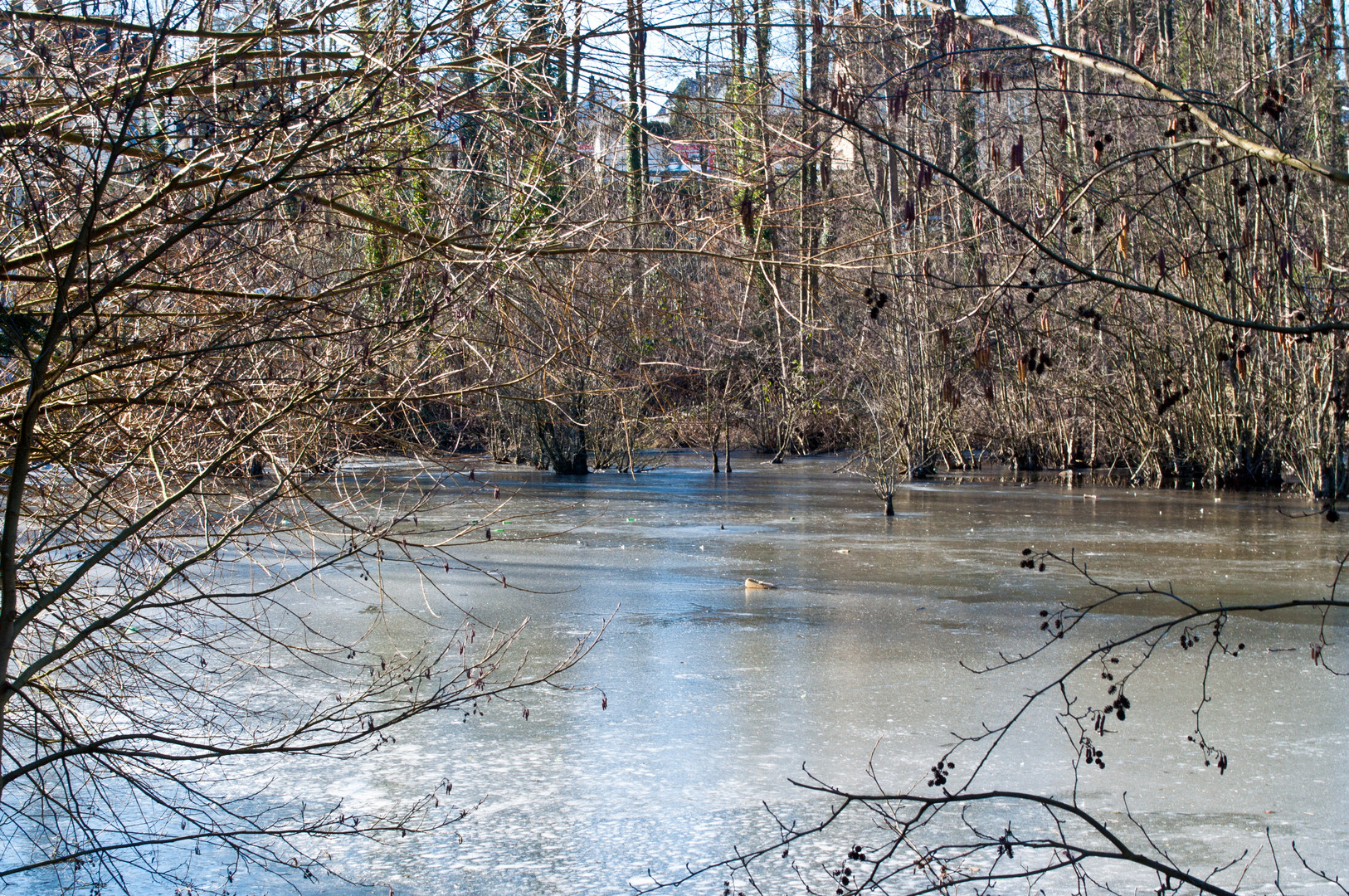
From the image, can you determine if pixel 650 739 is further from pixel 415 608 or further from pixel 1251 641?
pixel 1251 641

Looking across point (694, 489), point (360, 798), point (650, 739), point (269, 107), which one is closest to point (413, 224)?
point (269, 107)

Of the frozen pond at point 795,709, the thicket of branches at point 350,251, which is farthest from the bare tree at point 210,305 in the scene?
the frozen pond at point 795,709

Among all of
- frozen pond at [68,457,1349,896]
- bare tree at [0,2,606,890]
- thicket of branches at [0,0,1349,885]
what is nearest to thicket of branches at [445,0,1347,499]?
thicket of branches at [0,0,1349,885]

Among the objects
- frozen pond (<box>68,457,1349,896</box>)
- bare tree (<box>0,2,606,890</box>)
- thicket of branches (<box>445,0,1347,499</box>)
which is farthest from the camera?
frozen pond (<box>68,457,1349,896</box>)

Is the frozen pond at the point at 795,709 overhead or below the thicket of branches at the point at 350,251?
below

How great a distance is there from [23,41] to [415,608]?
5636 mm

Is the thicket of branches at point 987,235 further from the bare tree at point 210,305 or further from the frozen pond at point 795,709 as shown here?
the frozen pond at point 795,709

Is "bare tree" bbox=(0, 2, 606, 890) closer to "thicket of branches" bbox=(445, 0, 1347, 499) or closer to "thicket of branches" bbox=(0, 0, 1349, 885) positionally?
"thicket of branches" bbox=(0, 0, 1349, 885)

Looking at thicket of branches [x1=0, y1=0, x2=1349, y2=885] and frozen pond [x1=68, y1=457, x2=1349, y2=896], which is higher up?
thicket of branches [x1=0, y1=0, x2=1349, y2=885]

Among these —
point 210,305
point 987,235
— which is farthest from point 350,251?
point 987,235

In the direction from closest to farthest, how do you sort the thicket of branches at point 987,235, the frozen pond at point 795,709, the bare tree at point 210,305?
the bare tree at point 210,305 → the thicket of branches at point 987,235 → the frozen pond at point 795,709

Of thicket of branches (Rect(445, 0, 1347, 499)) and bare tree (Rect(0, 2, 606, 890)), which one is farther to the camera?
thicket of branches (Rect(445, 0, 1347, 499))

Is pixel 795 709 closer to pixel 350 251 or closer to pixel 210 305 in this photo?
pixel 350 251

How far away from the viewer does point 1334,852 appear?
3941 mm
